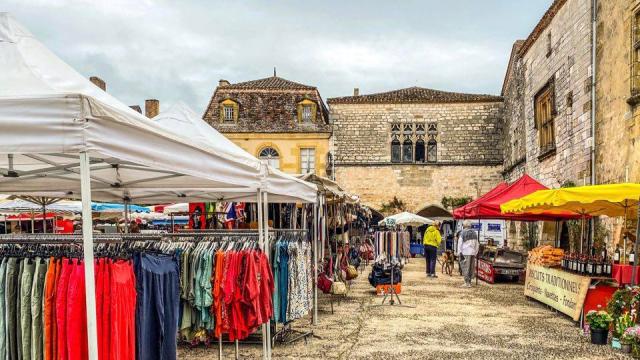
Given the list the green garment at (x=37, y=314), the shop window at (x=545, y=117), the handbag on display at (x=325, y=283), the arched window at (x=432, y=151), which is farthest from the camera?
the arched window at (x=432, y=151)

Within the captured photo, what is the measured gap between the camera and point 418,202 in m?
29.9

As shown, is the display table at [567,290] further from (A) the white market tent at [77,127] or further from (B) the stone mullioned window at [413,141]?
(B) the stone mullioned window at [413,141]

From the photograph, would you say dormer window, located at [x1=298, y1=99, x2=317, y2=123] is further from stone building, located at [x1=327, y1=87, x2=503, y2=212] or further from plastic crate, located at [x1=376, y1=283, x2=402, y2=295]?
plastic crate, located at [x1=376, y1=283, x2=402, y2=295]

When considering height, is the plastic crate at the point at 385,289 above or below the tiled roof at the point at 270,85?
below

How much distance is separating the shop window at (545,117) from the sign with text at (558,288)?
5905 millimetres

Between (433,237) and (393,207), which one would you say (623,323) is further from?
(393,207)

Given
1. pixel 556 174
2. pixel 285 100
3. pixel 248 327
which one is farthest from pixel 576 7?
pixel 285 100

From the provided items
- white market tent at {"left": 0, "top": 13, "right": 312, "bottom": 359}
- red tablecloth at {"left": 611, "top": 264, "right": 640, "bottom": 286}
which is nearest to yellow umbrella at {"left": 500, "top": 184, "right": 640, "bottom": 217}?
red tablecloth at {"left": 611, "top": 264, "right": 640, "bottom": 286}

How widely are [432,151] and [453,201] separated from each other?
9.22 ft

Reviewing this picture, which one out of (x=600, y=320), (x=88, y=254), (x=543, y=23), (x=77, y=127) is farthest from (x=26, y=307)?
(x=543, y=23)

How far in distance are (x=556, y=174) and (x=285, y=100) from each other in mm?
18268

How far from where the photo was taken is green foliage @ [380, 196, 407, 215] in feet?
97.4

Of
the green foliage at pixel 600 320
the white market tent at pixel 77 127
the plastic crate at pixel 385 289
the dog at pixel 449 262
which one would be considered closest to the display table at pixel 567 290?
the green foliage at pixel 600 320

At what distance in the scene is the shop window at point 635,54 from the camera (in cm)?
1041
